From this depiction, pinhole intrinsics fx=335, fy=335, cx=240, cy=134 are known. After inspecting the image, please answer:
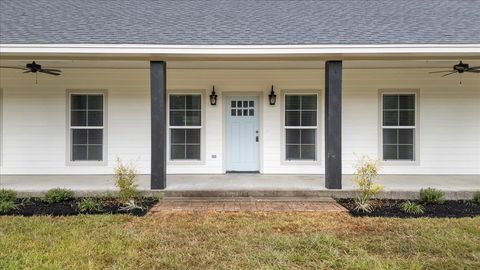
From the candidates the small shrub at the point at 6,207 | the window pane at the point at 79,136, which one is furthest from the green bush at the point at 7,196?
the window pane at the point at 79,136

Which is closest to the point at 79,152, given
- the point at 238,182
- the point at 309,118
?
the point at 238,182

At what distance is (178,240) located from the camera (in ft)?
12.9

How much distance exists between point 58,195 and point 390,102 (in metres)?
7.43

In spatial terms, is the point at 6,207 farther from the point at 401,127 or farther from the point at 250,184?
the point at 401,127

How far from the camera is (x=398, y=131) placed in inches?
321

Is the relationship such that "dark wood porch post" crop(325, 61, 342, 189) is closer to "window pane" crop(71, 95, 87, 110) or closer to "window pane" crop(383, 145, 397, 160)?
"window pane" crop(383, 145, 397, 160)

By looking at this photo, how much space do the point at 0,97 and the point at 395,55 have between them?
29.1ft

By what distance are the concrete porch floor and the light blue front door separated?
438 millimetres

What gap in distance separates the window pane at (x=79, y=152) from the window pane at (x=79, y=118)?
0.53m

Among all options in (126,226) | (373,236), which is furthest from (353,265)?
(126,226)

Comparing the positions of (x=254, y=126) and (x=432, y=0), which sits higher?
(x=432, y=0)

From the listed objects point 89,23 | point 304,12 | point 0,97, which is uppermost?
point 304,12

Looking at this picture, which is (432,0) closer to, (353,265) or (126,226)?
(353,265)

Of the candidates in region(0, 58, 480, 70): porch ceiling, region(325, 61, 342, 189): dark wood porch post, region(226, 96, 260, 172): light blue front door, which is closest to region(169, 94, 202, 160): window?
region(226, 96, 260, 172): light blue front door
